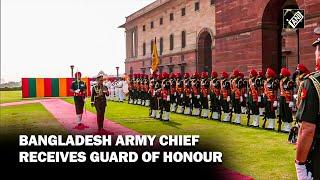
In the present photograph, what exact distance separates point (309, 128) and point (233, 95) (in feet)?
38.8

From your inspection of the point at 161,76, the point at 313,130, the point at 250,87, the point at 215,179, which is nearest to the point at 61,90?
the point at 161,76

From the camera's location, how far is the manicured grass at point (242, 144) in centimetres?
752

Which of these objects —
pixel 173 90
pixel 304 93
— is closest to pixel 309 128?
pixel 304 93

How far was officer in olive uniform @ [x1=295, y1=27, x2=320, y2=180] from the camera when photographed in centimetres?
332

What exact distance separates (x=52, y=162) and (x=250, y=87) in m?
8.05

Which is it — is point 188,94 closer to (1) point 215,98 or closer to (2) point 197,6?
(1) point 215,98

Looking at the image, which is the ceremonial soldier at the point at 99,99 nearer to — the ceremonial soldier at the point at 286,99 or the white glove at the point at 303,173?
the ceremonial soldier at the point at 286,99

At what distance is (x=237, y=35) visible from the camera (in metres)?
22.2

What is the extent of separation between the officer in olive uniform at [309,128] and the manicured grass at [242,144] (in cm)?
343

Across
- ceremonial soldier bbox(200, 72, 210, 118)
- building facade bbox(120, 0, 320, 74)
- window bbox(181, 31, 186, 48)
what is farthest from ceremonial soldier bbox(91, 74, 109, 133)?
window bbox(181, 31, 186, 48)

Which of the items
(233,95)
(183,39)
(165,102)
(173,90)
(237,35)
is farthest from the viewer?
(183,39)

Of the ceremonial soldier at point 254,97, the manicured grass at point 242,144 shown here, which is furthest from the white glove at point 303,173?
the ceremonial soldier at point 254,97

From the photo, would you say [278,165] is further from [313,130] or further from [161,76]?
[161,76]

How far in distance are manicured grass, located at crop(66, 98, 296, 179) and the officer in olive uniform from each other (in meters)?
3.43
